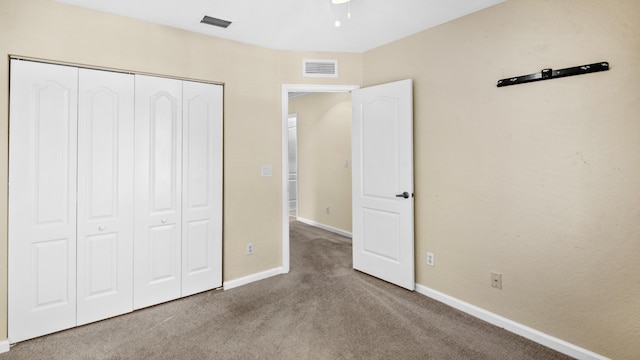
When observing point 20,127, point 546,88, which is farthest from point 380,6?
point 20,127

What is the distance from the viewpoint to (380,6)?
8.27 ft

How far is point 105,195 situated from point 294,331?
1889mm

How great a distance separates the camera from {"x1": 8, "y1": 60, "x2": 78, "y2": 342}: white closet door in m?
2.24

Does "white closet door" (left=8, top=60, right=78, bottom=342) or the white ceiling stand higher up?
the white ceiling

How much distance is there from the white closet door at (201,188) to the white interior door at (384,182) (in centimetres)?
153

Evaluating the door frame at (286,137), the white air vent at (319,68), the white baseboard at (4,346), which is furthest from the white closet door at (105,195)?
the white air vent at (319,68)

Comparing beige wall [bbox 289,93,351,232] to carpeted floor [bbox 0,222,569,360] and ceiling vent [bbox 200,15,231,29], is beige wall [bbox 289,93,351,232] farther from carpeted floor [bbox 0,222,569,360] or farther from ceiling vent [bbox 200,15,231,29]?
ceiling vent [bbox 200,15,231,29]

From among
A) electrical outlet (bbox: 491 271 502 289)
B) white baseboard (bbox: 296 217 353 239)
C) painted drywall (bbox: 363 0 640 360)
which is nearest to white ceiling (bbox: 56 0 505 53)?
painted drywall (bbox: 363 0 640 360)

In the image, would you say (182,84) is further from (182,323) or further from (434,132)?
(434,132)

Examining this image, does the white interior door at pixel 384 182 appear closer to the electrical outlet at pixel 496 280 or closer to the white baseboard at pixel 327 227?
the electrical outlet at pixel 496 280

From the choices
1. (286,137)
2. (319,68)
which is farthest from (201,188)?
(319,68)

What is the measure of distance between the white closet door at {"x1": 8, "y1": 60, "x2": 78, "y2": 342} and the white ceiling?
68 cm

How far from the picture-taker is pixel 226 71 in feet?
10.5

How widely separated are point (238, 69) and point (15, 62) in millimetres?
1703
